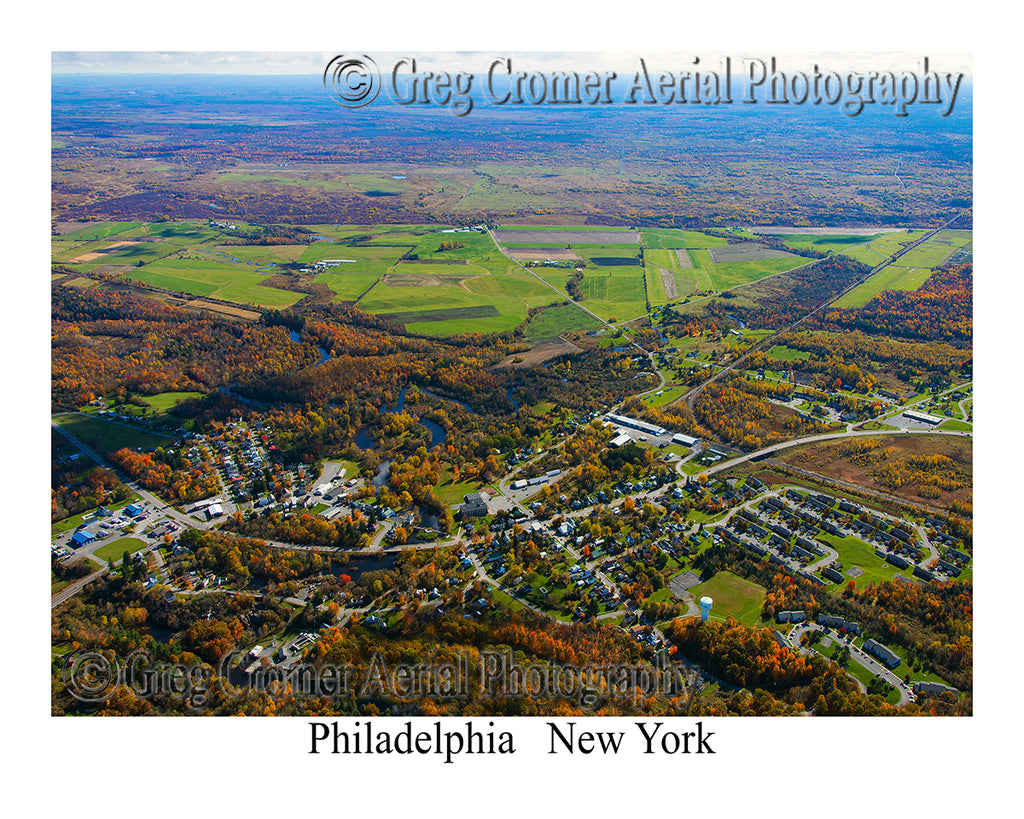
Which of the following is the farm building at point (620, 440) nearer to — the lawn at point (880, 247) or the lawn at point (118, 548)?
the lawn at point (118, 548)

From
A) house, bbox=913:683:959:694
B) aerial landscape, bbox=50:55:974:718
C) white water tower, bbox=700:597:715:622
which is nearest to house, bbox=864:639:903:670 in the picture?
aerial landscape, bbox=50:55:974:718

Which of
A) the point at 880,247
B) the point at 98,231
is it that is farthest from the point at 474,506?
the point at 98,231

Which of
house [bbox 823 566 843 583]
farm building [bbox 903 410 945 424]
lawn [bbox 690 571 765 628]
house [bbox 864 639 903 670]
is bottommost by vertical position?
house [bbox 864 639 903 670]

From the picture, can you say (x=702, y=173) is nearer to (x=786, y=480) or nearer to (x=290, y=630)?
(x=786, y=480)

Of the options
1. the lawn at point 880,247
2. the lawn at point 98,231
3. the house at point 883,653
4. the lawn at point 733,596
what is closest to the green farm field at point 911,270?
the lawn at point 880,247

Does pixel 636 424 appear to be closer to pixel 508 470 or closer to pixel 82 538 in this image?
pixel 508 470

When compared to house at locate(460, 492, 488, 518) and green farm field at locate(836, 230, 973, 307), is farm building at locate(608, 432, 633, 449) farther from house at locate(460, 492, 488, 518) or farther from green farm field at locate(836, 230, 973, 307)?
green farm field at locate(836, 230, 973, 307)

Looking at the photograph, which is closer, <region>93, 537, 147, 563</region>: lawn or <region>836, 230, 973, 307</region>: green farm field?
<region>93, 537, 147, 563</region>: lawn

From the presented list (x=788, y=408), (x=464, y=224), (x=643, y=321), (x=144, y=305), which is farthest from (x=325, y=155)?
(x=788, y=408)
